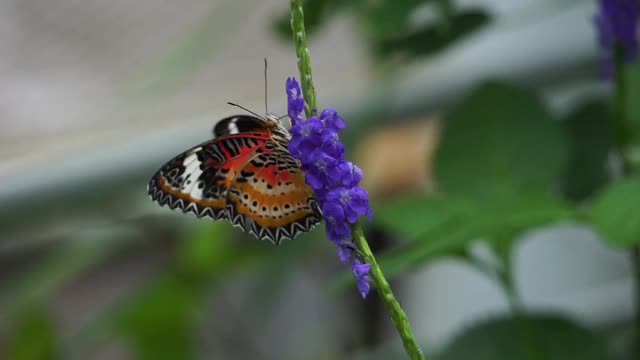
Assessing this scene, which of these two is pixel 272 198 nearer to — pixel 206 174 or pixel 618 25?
pixel 206 174

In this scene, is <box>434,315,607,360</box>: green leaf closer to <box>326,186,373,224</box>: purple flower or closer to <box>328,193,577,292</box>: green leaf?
<box>328,193,577,292</box>: green leaf

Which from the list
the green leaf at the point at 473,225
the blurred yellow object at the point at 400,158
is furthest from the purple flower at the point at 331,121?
the blurred yellow object at the point at 400,158

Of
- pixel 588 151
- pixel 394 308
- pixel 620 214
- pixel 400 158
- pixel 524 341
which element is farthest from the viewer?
pixel 400 158

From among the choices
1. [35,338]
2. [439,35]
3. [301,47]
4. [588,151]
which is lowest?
[35,338]

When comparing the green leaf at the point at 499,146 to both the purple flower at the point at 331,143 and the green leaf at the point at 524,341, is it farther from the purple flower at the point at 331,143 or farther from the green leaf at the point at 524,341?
the purple flower at the point at 331,143

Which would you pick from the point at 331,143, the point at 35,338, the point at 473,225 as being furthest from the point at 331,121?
the point at 35,338

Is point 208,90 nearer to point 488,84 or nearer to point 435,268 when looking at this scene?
point 435,268

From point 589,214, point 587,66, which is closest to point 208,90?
point 587,66
